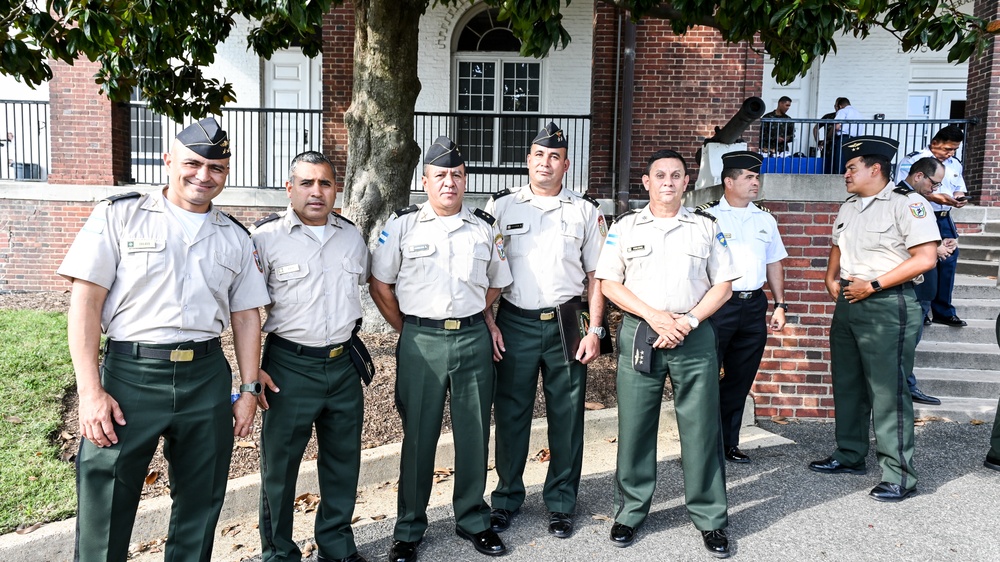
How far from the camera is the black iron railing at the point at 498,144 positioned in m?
12.2

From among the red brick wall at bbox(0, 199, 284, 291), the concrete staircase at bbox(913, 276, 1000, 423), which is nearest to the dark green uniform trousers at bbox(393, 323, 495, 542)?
the concrete staircase at bbox(913, 276, 1000, 423)

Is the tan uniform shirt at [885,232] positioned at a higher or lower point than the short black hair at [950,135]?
lower

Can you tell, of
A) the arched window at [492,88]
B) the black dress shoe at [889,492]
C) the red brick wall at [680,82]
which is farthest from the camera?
the arched window at [492,88]

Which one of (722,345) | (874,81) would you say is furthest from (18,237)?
(874,81)

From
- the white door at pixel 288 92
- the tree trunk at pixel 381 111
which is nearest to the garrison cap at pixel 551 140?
the tree trunk at pixel 381 111

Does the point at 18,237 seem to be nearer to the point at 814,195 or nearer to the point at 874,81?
the point at 814,195

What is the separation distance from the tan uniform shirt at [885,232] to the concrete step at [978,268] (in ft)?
17.1

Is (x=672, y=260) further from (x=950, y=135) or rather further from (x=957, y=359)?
(x=950, y=135)

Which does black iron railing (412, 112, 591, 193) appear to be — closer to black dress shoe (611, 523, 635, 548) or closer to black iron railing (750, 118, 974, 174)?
black iron railing (750, 118, 974, 174)

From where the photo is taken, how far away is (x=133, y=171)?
12867mm

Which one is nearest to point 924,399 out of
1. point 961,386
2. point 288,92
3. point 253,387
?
point 961,386

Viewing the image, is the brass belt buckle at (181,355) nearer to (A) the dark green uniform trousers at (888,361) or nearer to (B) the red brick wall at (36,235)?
(A) the dark green uniform trousers at (888,361)

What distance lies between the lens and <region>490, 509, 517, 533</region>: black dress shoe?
12.4 ft

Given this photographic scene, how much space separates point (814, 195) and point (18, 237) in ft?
35.4
